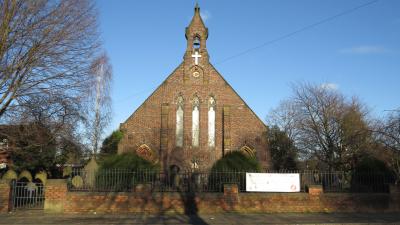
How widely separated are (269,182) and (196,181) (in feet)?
11.0

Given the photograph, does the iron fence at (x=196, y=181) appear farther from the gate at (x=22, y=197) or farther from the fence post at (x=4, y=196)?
the fence post at (x=4, y=196)

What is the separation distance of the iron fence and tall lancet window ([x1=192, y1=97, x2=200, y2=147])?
10618mm

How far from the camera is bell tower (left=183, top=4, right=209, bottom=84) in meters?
31.4

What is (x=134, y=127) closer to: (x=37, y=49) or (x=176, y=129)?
(x=176, y=129)

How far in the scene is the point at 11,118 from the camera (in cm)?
1728

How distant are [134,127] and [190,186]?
1284 centimetres

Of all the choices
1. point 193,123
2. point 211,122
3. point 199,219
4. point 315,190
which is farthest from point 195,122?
point 199,219

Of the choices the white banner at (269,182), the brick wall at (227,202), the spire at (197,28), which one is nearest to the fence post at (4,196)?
the brick wall at (227,202)

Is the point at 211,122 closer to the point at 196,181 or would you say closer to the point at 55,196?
the point at 196,181

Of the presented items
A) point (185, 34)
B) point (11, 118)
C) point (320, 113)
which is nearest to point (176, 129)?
point (185, 34)

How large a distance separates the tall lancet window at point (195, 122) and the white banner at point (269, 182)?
41.2 feet

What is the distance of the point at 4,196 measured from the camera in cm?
1592

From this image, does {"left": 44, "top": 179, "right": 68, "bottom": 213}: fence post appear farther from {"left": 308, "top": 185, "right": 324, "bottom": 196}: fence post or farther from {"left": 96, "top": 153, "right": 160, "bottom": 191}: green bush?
{"left": 308, "top": 185, "right": 324, "bottom": 196}: fence post

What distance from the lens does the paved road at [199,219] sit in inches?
555
